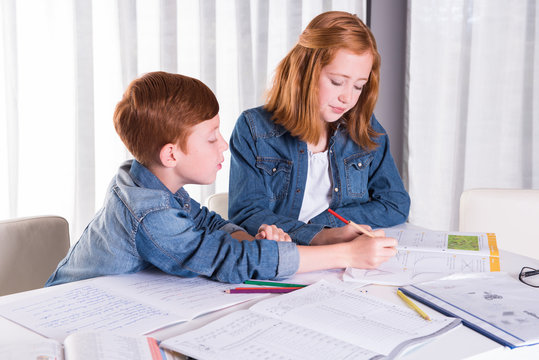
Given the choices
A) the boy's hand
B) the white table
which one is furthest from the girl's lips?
the white table

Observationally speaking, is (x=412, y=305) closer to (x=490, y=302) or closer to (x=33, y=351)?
(x=490, y=302)

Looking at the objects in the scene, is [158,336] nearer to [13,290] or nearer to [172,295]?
[172,295]

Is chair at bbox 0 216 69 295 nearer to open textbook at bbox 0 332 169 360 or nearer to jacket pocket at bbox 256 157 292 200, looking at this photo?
jacket pocket at bbox 256 157 292 200

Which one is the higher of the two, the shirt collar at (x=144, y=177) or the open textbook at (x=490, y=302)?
the shirt collar at (x=144, y=177)

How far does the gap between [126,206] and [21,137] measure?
A: 4.11ft

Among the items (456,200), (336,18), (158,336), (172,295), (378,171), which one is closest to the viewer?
(158,336)

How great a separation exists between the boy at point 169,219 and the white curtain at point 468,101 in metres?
1.91

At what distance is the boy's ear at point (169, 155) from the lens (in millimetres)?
1106

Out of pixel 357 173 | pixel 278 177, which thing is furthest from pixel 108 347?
pixel 357 173

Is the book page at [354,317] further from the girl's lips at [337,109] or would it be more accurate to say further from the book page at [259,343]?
the girl's lips at [337,109]

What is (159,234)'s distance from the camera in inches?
39.4

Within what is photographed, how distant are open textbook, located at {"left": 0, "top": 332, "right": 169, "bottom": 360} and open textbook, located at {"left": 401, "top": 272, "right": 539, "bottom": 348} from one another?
0.43 meters

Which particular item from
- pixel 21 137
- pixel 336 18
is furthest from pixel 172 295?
pixel 21 137

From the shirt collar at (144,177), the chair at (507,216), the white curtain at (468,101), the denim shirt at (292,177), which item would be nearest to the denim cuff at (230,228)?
the denim shirt at (292,177)
